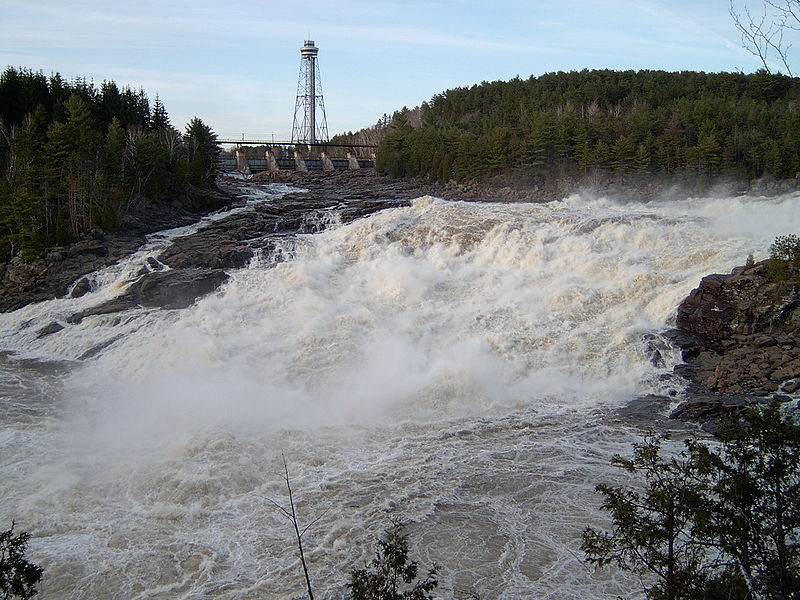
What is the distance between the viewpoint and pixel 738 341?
17.8 metres

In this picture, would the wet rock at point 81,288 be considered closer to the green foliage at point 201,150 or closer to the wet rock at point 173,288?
the wet rock at point 173,288

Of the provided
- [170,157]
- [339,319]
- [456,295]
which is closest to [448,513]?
[339,319]

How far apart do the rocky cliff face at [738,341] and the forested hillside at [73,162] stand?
24698mm

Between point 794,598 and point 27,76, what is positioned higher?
point 27,76

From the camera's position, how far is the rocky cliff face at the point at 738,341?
15562 mm

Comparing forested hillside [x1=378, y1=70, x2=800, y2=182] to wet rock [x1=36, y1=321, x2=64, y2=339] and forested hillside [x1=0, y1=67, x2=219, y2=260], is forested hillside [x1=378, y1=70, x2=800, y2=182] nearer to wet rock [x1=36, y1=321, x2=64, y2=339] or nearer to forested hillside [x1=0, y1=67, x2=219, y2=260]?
forested hillside [x1=0, y1=67, x2=219, y2=260]

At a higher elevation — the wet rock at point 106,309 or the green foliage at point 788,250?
the green foliage at point 788,250

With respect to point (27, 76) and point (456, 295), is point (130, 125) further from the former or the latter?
point (456, 295)

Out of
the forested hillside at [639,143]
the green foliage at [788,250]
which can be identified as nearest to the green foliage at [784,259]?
the green foliage at [788,250]

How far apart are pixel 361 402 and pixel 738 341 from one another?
1009 centimetres

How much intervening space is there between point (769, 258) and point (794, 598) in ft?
55.4

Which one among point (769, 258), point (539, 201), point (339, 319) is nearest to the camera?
point (769, 258)

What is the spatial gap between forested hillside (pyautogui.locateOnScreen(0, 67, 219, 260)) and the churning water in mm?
4287

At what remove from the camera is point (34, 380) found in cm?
1866
